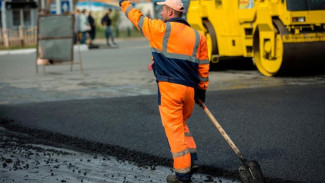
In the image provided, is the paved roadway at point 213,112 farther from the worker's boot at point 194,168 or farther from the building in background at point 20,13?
the building in background at point 20,13

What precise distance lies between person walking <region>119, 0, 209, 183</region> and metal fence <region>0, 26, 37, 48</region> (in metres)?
26.8

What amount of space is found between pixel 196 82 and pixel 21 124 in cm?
412

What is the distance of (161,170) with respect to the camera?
6.39 metres

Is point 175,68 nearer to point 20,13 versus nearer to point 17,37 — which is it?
point 17,37

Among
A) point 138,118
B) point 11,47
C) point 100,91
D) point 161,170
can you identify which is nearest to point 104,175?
point 161,170

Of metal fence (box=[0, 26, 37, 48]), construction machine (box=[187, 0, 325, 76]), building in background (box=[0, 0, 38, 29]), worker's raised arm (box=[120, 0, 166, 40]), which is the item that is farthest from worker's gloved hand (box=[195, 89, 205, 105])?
building in background (box=[0, 0, 38, 29])

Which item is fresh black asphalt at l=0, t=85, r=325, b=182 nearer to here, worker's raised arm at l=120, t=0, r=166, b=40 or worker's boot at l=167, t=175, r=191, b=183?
worker's boot at l=167, t=175, r=191, b=183

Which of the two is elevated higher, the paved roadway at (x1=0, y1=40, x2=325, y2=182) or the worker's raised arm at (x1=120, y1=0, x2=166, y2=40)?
the worker's raised arm at (x1=120, y1=0, x2=166, y2=40)

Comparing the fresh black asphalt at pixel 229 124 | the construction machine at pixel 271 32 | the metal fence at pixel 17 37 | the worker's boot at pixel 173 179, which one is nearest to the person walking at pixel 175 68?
the worker's boot at pixel 173 179

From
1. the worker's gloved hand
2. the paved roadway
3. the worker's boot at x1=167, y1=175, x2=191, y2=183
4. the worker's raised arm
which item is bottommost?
the paved roadway

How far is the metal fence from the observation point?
3203cm

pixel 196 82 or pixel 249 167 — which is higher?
pixel 196 82

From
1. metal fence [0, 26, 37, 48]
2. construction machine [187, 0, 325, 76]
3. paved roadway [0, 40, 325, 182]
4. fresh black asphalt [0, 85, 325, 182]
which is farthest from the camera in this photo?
metal fence [0, 26, 37, 48]

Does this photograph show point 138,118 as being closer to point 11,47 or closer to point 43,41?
point 43,41
